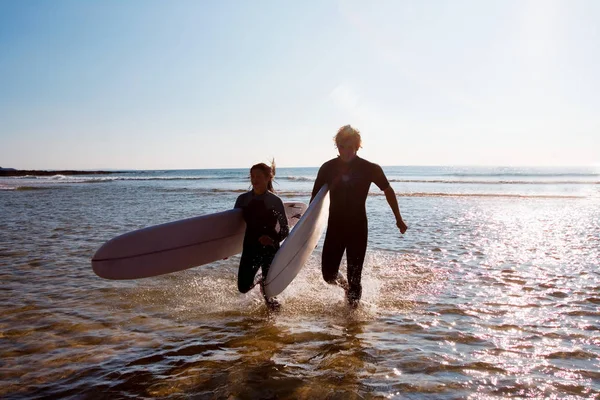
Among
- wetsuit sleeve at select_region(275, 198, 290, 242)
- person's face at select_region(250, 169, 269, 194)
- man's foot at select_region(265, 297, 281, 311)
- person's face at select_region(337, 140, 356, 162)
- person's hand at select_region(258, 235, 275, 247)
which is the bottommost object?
man's foot at select_region(265, 297, 281, 311)

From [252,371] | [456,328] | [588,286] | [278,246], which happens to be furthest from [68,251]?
[588,286]

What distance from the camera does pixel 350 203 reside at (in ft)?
15.7

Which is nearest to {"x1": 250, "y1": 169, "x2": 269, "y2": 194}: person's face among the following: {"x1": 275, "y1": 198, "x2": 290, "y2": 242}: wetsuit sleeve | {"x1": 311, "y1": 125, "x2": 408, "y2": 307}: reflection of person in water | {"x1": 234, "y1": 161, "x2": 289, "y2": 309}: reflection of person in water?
{"x1": 234, "y1": 161, "x2": 289, "y2": 309}: reflection of person in water

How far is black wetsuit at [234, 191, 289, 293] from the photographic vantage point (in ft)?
15.9

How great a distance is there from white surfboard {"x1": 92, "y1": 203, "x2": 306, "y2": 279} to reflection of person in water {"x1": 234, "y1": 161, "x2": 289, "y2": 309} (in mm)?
616

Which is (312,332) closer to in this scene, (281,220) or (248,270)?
(248,270)

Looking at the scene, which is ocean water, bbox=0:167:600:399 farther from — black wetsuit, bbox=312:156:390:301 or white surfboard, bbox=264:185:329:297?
black wetsuit, bbox=312:156:390:301

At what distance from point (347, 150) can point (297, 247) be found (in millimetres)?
1261

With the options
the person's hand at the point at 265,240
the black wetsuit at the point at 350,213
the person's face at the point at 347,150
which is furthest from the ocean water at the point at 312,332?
the person's face at the point at 347,150

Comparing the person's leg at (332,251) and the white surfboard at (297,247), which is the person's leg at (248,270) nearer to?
the white surfboard at (297,247)

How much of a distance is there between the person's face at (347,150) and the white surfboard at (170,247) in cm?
155

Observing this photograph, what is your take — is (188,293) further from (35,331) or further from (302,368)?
(302,368)

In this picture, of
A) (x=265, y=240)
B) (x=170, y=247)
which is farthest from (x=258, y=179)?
(x=170, y=247)

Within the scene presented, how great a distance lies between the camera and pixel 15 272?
6512 mm
